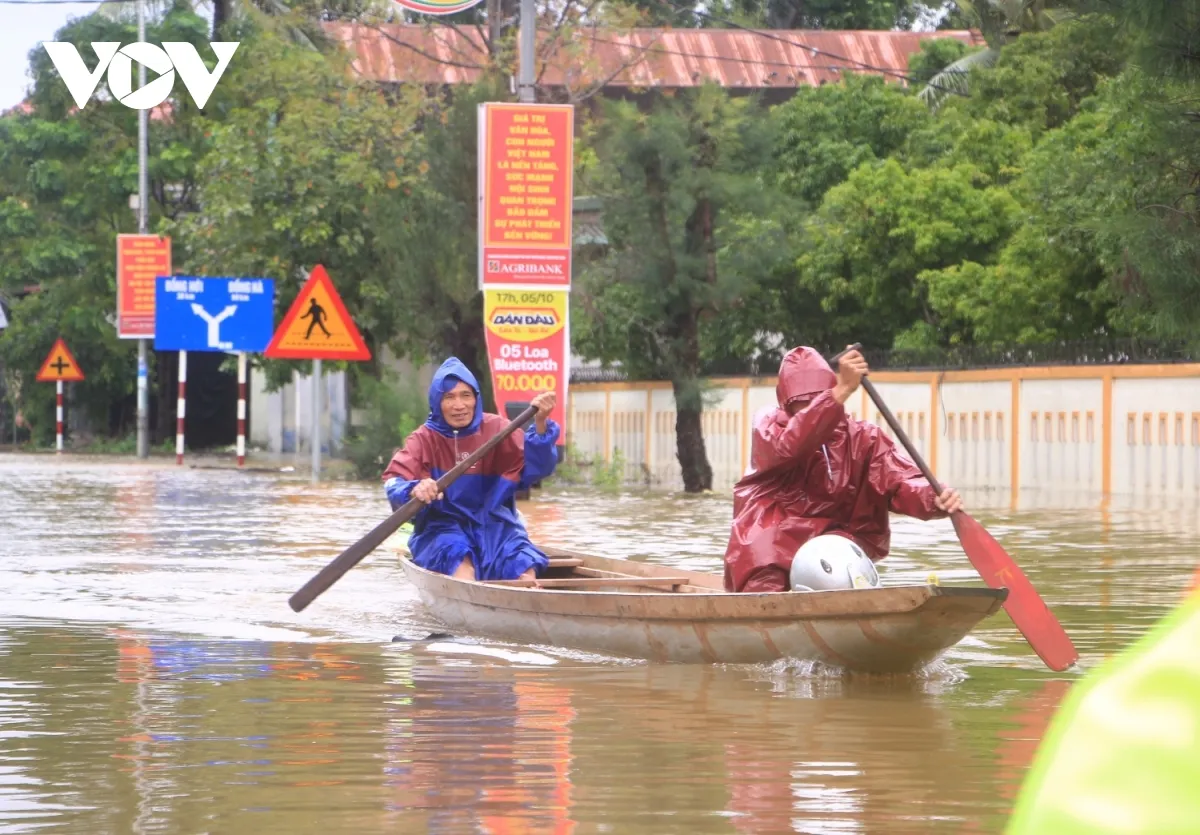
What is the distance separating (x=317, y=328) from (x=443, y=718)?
17.8 meters

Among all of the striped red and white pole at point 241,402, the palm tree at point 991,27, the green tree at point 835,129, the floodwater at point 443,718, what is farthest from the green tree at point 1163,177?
the striped red and white pole at point 241,402

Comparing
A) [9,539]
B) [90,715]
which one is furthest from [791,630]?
[9,539]

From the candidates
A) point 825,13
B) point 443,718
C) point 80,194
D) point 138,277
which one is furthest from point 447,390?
point 825,13

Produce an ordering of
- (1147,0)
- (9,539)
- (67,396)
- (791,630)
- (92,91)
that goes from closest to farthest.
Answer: (791,630)
(1147,0)
(9,539)
(92,91)
(67,396)

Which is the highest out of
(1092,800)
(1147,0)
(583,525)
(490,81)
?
(490,81)

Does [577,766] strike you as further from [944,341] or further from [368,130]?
[368,130]

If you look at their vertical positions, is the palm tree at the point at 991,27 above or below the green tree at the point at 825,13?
below

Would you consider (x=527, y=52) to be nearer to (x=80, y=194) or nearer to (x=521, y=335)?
(x=521, y=335)

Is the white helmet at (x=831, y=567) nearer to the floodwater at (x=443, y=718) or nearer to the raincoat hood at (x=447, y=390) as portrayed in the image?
the floodwater at (x=443, y=718)

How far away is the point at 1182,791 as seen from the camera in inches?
42.4

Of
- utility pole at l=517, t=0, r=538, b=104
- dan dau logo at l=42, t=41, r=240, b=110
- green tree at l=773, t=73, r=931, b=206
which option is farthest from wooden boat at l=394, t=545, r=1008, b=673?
dan dau logo at l=42, t=41, r=240, b=110

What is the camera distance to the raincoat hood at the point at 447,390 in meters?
10.5

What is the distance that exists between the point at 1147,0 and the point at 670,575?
13.1 feet

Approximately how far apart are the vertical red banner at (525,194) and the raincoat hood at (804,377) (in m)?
11.9
